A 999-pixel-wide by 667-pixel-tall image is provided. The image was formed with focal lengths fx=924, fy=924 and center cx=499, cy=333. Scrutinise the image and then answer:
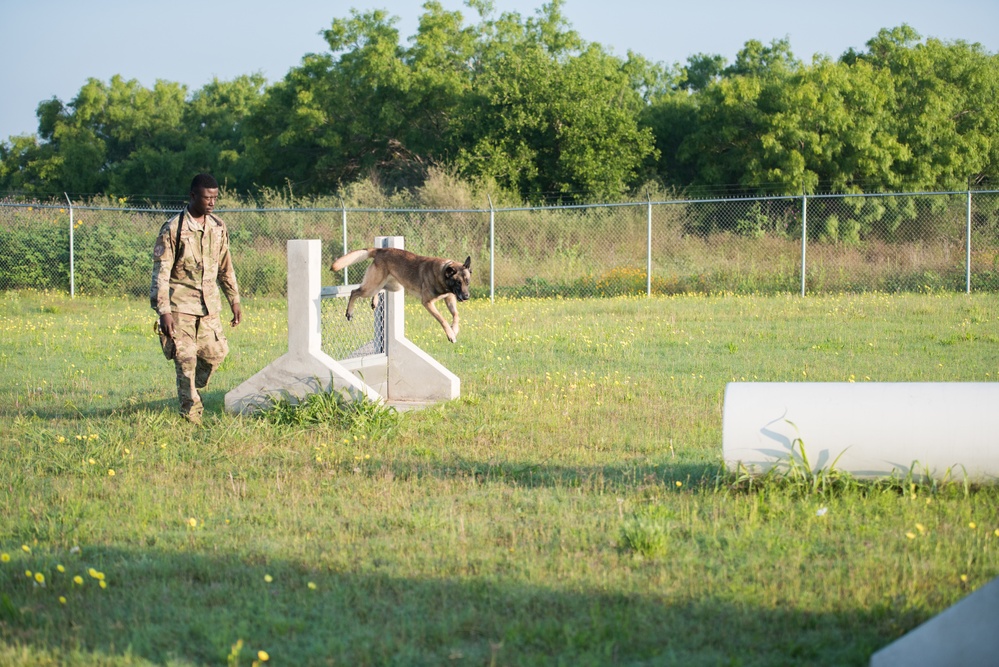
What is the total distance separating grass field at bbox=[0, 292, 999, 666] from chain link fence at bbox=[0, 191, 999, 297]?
10.7 metres

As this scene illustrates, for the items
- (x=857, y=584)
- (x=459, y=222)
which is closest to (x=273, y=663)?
(x=857, y=584)

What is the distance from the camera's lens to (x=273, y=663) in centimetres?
344

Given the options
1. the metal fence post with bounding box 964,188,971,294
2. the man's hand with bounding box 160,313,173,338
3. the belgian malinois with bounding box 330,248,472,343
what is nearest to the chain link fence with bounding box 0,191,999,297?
the metal fence post with bounding box 964,188,971,294

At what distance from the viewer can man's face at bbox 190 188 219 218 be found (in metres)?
7.30

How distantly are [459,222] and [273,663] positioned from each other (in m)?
19.6

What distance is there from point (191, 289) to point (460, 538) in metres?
3.72

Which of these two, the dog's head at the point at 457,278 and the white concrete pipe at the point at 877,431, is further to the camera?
the dog's head at the point at 457,278

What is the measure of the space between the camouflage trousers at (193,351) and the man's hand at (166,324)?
0.13 m

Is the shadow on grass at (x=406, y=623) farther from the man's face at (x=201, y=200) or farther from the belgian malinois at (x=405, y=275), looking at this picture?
the belgian malinois at (x=405, y=275)

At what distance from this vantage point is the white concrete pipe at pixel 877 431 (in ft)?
17.6

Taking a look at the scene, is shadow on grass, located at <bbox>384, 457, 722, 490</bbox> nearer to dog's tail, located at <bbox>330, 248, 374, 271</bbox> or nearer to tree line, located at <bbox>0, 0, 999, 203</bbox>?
dog's tail, located at <bbox>330, 248, 374, 271</bbox>

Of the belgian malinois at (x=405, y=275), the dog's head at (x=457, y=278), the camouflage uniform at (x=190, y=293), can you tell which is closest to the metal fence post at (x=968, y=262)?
the dog's head at (x=457, y=278)

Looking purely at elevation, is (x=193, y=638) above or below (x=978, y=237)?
below

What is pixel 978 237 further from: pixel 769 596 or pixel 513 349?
pixel 769 596
